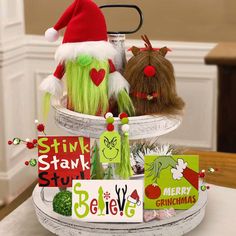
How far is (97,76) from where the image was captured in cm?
104

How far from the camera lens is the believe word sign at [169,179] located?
3.30 feet

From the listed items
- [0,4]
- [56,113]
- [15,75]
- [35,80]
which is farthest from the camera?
[35,80]

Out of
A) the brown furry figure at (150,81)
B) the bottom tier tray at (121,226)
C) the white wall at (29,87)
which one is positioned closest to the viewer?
the bottom tier tray at (121,226)

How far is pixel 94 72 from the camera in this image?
104 centimetres

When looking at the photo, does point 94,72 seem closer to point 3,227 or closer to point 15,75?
point 3,227

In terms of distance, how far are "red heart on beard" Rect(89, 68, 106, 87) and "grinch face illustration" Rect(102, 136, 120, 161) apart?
0.13m

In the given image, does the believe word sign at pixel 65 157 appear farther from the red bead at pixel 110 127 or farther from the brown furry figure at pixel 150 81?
the brown furry figure at pixel 150 81

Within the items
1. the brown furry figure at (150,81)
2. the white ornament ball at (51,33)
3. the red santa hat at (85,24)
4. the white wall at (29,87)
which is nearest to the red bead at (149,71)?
the brown furry figure at (150,81)

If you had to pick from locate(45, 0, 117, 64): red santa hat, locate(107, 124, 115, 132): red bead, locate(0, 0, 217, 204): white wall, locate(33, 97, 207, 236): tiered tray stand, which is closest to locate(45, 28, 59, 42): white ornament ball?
locate(45, 0, 117, 64): red santa hat

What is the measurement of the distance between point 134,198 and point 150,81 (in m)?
0.26

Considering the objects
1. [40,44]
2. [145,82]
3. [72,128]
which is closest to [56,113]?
[72,128]

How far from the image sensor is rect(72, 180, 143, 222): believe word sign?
979mm

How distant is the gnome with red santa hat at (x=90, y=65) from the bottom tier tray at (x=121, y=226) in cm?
23

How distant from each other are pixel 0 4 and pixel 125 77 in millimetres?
2030
